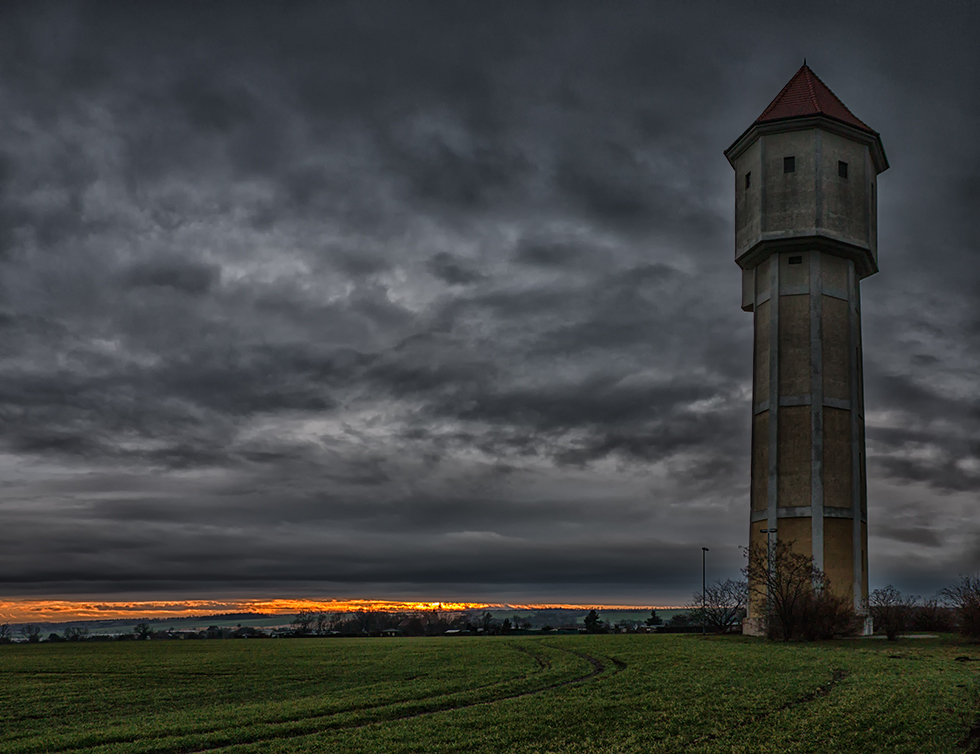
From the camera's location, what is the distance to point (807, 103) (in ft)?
186

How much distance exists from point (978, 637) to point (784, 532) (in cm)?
1337

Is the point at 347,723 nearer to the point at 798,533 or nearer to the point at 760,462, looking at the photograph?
the point at 798,533

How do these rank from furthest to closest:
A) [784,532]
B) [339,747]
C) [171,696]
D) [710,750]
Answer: [784,532] → [171,696] → [339,747] → [710,750]

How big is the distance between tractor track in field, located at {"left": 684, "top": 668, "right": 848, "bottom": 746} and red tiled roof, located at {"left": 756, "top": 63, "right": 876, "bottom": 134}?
139ft

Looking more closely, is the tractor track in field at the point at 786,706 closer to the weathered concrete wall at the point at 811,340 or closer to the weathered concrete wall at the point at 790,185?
the weathered concrete wall at the point at 811,340

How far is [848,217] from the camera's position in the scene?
5406 centimetres

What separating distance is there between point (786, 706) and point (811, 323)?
1540 inches

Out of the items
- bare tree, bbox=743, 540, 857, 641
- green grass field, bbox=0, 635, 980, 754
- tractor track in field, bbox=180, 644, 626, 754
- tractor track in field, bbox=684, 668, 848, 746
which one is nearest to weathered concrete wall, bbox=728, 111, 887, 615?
bare tree, bbox=743, 540, 857, 641

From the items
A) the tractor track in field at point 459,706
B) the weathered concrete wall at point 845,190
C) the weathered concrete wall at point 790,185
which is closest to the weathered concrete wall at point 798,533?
the weathered concrete wall at point 790,185

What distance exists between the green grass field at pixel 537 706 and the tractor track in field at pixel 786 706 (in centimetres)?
6

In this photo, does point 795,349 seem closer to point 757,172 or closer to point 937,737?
point 757,172

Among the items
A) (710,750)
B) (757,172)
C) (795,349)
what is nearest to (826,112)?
(757,172)

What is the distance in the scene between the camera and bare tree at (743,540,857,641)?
4434 cm

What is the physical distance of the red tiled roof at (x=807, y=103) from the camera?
55.8 m
